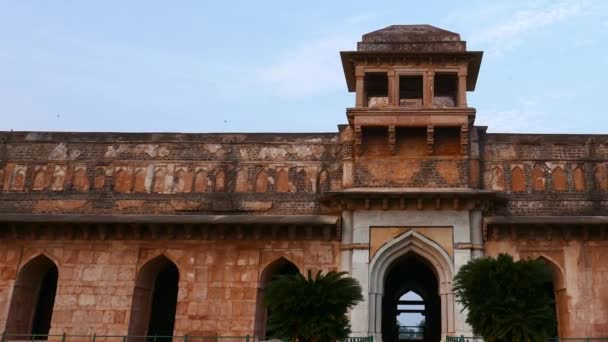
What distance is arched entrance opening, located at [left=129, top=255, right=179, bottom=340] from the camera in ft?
56.0

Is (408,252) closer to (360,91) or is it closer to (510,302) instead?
(360,91)

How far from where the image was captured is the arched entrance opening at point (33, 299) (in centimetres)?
1725

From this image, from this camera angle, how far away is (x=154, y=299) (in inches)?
757

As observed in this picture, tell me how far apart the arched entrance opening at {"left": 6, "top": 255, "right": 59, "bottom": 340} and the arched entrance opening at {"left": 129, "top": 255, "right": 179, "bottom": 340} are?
2.74 metres

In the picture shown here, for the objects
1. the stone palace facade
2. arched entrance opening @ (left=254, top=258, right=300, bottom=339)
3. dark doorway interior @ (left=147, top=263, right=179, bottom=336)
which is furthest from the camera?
dark doorway interior @ (left=147, top=263, right=179, bottom=336)

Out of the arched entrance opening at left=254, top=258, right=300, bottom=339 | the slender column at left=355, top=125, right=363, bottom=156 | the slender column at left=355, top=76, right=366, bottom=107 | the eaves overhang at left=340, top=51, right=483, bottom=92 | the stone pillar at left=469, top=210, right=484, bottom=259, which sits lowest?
the arched entrance opening at left=254, top=258, right=300, bottom=339

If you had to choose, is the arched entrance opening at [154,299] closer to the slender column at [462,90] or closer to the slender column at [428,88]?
the slender column at [428,88]

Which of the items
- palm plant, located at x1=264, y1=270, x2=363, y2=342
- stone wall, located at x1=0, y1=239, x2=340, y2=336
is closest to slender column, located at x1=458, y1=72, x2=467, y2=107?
stone wall, located at x1=0, y1=239, x2=340, y2=336

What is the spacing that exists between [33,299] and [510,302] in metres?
13.0

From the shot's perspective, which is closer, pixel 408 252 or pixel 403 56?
pixel 408 252

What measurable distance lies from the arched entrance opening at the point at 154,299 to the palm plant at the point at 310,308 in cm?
538

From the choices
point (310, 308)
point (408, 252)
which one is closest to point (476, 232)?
point (408, 252)

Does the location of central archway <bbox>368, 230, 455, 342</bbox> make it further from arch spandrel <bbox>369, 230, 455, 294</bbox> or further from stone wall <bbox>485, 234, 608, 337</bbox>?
stone wall <bbox>485, 234, 608, 337</bbox>

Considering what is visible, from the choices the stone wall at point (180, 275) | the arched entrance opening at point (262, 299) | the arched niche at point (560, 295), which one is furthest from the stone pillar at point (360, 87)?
the arched niche at point (560, 295)
